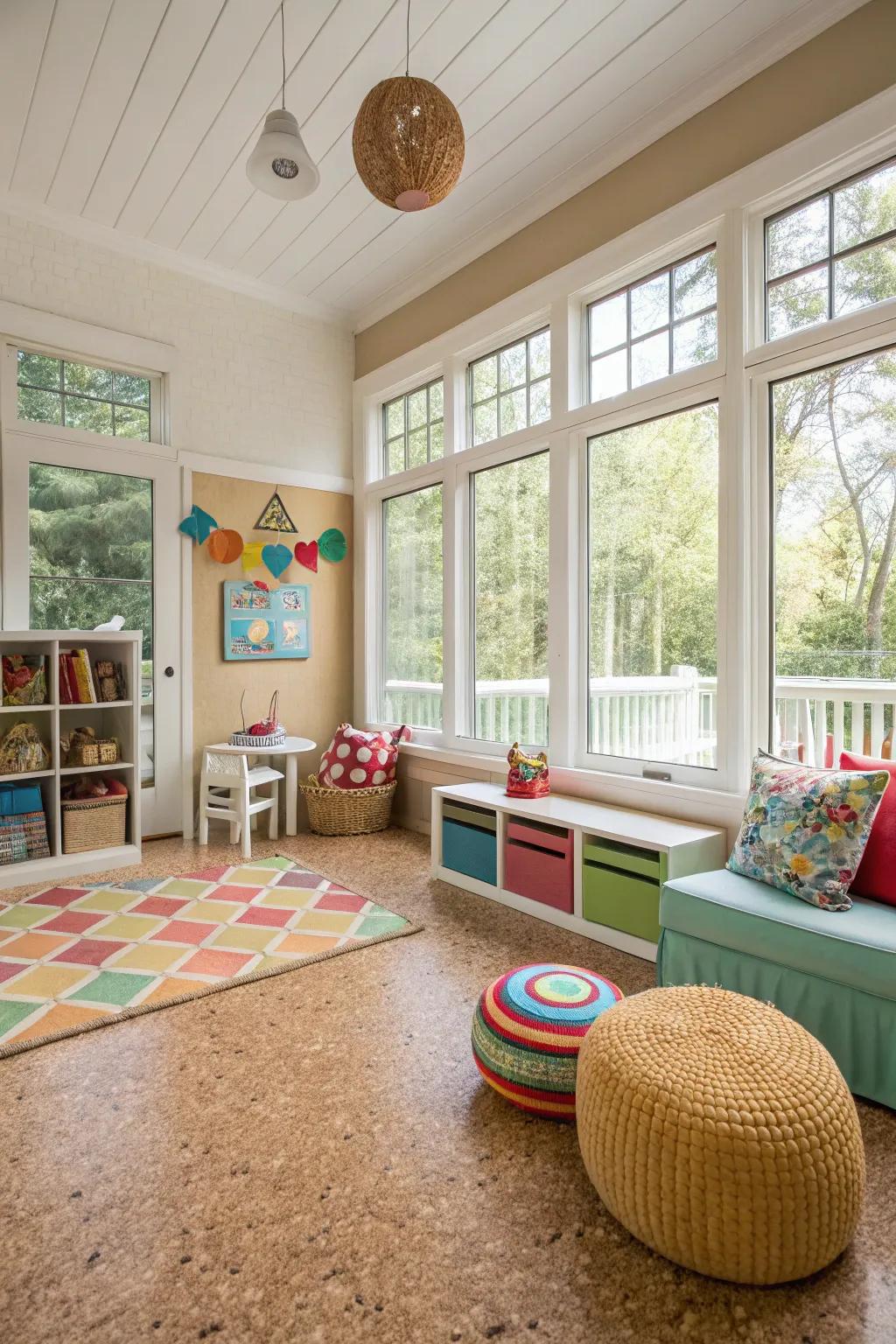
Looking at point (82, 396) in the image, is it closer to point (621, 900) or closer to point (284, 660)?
point (284, 660)

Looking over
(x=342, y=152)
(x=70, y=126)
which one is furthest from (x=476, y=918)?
(x=70, y=126)

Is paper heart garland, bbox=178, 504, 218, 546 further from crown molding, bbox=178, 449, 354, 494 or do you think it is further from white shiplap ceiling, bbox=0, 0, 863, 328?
white shiplap ceiling, bbox=0, 0, 863, 328

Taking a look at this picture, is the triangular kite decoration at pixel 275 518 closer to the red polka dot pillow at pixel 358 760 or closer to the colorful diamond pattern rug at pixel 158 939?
the red polka dot pillow at pixel 358 760

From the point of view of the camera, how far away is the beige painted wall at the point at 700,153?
8.24ft

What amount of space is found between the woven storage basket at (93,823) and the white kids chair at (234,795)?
0.44 m

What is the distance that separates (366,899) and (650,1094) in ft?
6.84

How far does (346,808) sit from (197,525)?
1.87 metres

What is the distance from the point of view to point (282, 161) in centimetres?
257

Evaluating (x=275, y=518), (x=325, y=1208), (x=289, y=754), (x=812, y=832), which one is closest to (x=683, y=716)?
(x=812, y=832)

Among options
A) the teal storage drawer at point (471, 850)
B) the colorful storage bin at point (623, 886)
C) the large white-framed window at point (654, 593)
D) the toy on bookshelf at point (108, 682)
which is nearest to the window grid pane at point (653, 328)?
the large white-framed window at point (654, 593)

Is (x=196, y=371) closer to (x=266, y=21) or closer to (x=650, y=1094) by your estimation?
(x=266, y=21)

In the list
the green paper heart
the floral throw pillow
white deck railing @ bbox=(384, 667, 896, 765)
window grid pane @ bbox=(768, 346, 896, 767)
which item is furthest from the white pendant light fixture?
the floral throw pillow

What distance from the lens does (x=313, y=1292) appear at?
133 centimetres

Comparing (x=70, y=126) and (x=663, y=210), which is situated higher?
(x=70, y=126)
